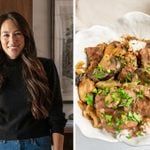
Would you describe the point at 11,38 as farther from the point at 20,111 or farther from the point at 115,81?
the point at 115,81

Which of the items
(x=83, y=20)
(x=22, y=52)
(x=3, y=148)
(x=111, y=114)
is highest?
(x=83, y=20)

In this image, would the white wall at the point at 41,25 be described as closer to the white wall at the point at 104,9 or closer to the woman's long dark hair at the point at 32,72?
the woman's long dark hair at the point at 32,72

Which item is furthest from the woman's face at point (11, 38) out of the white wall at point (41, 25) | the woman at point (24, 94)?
the white wall at point (41, 25)

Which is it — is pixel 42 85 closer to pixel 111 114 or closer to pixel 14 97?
pixel 14 97

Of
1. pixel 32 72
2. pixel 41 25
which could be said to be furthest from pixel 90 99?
pixel 41 25

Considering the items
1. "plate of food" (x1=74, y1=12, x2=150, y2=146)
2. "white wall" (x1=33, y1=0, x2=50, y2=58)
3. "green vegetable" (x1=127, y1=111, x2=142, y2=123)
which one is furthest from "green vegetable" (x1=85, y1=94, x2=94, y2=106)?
"white wall" (x1=33, y1=0, x2=50, y2=58)

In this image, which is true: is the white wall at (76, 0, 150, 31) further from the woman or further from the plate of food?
the woman

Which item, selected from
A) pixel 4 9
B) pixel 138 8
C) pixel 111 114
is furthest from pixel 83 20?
pixel 4 9
